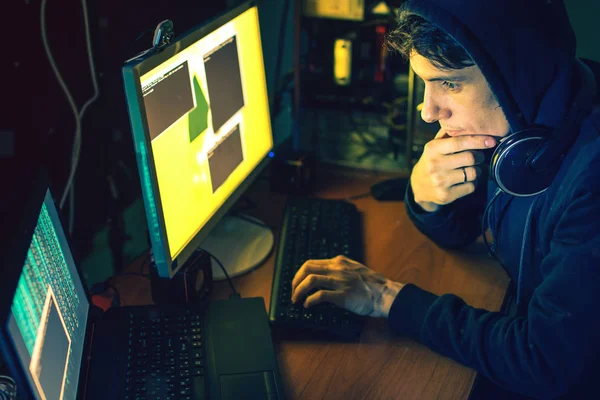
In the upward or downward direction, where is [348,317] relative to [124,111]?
downward

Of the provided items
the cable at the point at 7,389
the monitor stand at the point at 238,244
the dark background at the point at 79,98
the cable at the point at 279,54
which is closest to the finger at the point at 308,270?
the monitor stand at the point at 238,244

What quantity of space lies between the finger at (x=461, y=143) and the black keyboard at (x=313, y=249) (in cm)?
27

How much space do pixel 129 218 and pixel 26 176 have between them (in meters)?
0.37

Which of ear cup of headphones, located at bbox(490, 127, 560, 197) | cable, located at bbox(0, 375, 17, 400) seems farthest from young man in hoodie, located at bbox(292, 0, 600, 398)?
cable, located at bbox(0, 375, 17, 400)

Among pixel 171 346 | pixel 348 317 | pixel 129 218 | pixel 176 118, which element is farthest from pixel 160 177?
pixel 129 218

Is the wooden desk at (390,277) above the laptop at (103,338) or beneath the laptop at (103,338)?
beneath

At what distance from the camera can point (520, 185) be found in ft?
3.34

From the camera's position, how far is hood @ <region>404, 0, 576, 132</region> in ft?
3.08

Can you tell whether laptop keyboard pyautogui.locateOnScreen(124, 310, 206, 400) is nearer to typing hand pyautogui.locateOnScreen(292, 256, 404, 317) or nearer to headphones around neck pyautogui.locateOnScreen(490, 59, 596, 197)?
typing hand pyautogui.locateOnScreen(292, 256, 404, 317)

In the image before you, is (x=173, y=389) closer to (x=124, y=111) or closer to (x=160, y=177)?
(x=160, y=177)

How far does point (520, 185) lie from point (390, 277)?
0.34m

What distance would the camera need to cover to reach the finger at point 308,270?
114cm

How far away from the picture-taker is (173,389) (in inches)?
35.5

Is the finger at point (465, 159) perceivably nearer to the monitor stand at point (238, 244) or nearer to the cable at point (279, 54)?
the monitor stand at point (238, 244)
